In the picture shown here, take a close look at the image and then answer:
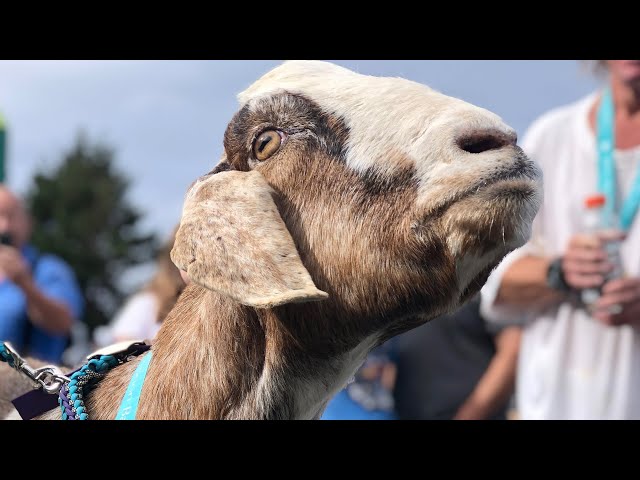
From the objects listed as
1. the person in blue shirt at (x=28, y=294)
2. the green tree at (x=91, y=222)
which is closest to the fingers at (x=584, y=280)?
the person in blue shirt at (x=28, y=294)

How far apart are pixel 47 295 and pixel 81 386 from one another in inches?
110

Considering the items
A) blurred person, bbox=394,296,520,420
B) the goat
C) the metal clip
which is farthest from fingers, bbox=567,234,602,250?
the metal clip

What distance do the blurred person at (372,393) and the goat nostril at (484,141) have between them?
314 centimetres

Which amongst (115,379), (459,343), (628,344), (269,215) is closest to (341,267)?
(269,215)

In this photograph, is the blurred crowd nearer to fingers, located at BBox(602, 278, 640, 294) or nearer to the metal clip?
fingers, located at BBox(602, 278, 640, 294)

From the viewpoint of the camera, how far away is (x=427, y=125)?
2521 mm

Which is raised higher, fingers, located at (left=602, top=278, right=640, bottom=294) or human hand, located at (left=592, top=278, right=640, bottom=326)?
fingers, located at (left=602, top=278, right=640, bottom=294)

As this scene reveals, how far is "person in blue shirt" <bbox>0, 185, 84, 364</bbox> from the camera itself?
5.31m

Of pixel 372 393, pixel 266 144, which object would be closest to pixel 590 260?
pixel 372 393

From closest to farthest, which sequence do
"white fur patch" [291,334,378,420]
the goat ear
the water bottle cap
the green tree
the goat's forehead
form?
1. the goat ear
2. the goat's forehead
3. "white fur patch" [291,334,378,420]
4. the water bottle cap
5. the green tree

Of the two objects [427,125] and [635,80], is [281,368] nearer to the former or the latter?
[427,125]

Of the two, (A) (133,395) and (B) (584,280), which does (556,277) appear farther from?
(A) (133,395)

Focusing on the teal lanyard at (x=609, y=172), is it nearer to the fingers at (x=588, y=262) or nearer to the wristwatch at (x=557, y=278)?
the fingers at (x=588, y=262)

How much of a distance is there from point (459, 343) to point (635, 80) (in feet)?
6.83
